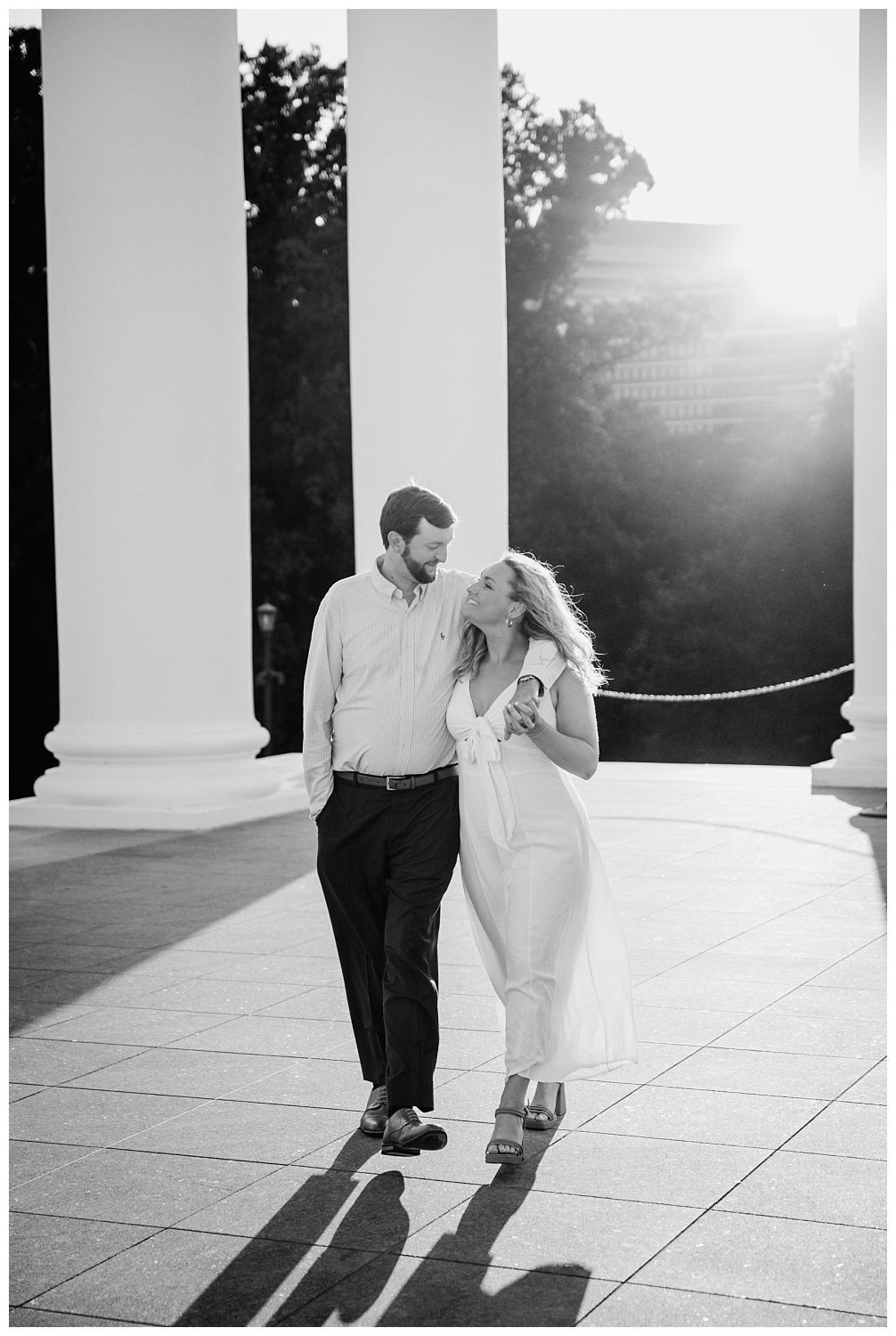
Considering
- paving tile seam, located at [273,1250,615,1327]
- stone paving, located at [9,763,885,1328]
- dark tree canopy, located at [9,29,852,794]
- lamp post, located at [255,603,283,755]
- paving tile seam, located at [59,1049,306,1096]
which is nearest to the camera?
paving tile seam, located at [273,1250,615,1327]

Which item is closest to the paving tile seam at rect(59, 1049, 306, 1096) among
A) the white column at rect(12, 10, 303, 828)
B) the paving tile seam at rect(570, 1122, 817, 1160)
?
the paving tile seam at rect(570, 1122, 817, 1160)

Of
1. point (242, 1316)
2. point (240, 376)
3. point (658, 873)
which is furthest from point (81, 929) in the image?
point (240, 376)

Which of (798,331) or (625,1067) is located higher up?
(798,331)

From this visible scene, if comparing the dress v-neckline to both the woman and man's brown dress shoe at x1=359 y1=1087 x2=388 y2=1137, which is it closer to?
the woman

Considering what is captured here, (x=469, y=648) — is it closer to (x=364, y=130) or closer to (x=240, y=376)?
(x=364, y=130)

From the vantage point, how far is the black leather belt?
12.3 m

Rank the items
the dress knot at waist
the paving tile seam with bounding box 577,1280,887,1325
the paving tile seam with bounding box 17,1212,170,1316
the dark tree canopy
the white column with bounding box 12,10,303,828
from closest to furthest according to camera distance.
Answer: the paving tile seam with bounding box 577,1280,887,1325 < the paving tile seam with bounding box 17,1212,170,1316 < the dress knot at waist < the white column with bounding box 12,10,303,828 < the dark tree canopy

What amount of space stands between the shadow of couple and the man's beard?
14.3 ft

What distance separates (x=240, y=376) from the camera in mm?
32375

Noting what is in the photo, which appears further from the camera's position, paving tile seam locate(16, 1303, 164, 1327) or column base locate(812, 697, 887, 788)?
column base locate(812, 697, 887, 788)

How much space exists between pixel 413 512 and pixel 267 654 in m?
59.5

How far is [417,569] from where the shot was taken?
12320mm

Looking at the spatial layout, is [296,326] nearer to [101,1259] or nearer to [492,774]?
[492,774]

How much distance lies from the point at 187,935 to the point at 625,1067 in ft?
25.2
